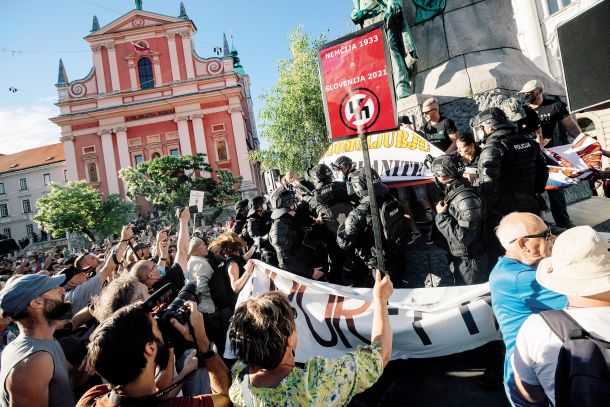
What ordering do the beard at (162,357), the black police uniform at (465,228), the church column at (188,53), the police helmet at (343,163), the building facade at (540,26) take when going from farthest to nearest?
the church column at (188,53) < the building facade at (540,26) < the police helmet at (343,163) < the black police uniform at (465,228) < the beard at (162,357)

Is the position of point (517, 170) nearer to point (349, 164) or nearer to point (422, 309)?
point (422, 309)

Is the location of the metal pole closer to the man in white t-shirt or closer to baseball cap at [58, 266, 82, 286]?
the man in white t-shirt

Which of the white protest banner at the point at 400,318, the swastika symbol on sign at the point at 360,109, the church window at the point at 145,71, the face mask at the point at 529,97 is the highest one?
the church window at the point at 145,71

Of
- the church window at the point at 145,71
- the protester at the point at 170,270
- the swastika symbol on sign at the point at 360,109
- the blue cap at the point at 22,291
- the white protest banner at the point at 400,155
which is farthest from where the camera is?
the church window at the point at 145,71

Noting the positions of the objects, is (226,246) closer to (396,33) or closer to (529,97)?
(529,97)

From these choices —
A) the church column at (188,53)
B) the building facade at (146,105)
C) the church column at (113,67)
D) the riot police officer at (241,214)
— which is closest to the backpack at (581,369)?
the riot police officer at (241,214)

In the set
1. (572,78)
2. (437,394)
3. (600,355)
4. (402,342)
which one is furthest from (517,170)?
(600,355)

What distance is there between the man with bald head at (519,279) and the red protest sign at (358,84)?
4.41ft

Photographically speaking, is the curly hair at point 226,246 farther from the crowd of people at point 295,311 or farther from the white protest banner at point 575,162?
the white protest banner at point 575,162

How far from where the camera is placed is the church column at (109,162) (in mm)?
40938

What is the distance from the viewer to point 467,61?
5.61 metres

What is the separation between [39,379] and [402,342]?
2.42 m

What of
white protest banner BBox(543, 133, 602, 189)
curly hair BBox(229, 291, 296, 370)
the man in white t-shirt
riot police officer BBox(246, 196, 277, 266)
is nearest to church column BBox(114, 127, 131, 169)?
riot police officer BBox(246, 196, 277, 266)

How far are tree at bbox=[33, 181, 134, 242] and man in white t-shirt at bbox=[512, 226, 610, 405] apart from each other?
40851 mm
